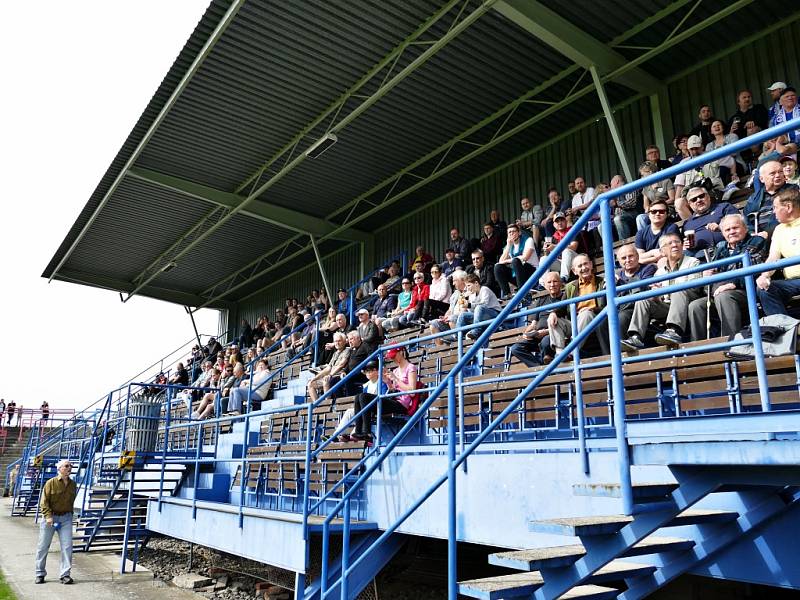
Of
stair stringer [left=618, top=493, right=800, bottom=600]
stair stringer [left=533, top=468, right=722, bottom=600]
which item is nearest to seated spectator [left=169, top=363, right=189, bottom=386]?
stair stringer [left=618, top=493, right=800, bottom=600]

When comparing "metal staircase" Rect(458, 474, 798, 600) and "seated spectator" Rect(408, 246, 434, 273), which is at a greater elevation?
"seated spectator" Rect(408, 246, 434, 273)

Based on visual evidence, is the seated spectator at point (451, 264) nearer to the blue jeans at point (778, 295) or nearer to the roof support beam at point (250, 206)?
the roof support beam at point (250, 206)

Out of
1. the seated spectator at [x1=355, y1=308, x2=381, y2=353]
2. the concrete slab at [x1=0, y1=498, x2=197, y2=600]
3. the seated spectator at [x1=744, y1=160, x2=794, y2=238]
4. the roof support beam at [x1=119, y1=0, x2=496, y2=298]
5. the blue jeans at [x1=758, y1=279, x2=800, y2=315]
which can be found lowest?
the concrete slab at [x1=0, y1=498, x2=197, y2=600]

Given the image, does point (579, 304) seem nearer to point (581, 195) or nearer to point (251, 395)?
Answer: point (581, 195)

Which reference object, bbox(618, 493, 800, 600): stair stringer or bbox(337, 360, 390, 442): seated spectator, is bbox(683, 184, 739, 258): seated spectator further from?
bbox(337, 360, 390, 442): seated spectator

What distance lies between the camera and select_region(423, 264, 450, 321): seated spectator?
1079cm

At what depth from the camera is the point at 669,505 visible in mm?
2957

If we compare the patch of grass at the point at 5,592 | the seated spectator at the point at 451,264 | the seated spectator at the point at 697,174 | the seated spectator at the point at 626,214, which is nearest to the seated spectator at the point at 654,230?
the seated spectator at the point at 697,174

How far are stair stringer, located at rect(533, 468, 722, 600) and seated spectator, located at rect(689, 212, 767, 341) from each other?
1785mm

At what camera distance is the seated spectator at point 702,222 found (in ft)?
21.3

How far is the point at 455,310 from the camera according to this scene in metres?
9.38

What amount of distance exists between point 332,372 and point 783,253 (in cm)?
684

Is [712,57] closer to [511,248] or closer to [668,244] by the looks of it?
[511,248]

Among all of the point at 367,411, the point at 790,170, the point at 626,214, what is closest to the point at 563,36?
the point at 626,214
